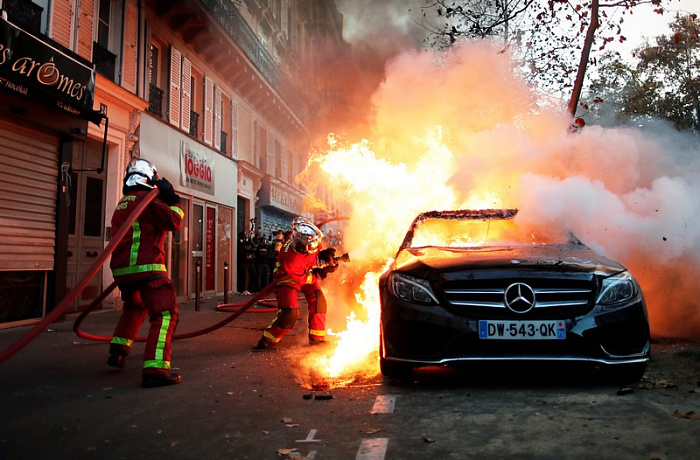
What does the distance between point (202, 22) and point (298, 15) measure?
44.0 ft

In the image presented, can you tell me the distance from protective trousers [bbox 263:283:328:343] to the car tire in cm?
207

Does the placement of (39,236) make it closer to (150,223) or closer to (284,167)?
(150,223)

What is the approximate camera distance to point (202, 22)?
15.2m

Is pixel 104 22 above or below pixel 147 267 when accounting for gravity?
above

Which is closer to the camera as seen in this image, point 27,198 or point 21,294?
point 21,294

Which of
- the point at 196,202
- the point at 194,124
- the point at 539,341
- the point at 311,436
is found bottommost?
the point at 311,436

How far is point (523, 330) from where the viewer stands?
3.89 meters

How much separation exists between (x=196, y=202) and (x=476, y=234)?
36.0 feet

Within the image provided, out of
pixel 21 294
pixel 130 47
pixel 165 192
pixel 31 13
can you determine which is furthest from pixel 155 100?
pixel 165 192

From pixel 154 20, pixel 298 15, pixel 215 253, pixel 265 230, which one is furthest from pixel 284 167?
pixel 154 20

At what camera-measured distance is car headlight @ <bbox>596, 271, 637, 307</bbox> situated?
3.98 meters

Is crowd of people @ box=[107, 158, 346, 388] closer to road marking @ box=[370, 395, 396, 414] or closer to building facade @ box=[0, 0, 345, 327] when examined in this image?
road marking @ box=[370, 395, 396, 414]

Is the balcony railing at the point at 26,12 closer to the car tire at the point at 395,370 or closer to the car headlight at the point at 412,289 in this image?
the car headlight at the point at 412,289

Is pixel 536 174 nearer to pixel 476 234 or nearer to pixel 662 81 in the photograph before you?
pixel 476 234
